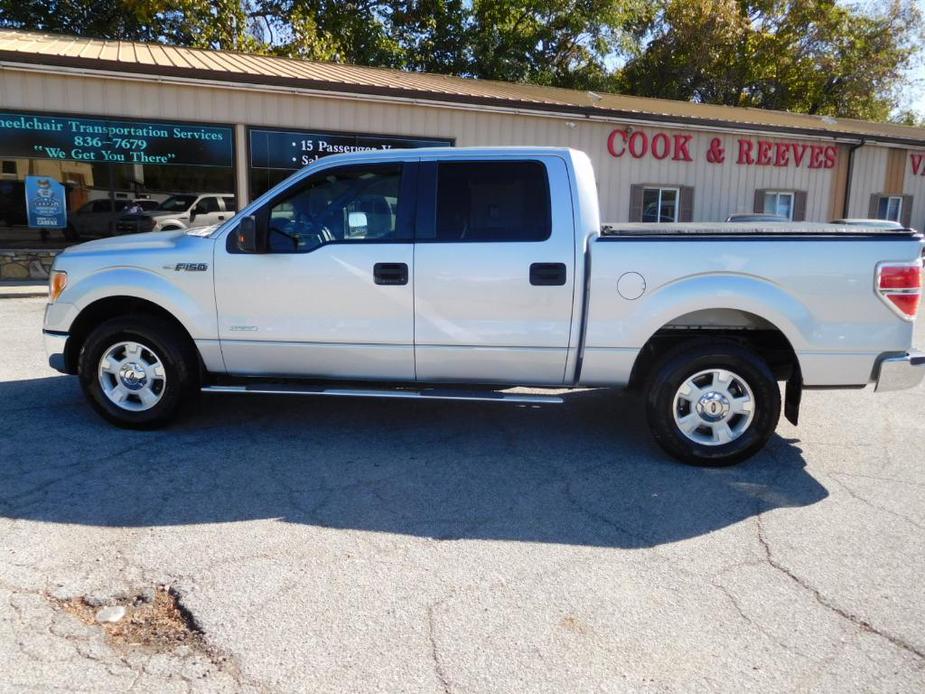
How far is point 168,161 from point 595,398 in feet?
32.3

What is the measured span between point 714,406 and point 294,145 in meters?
10.8

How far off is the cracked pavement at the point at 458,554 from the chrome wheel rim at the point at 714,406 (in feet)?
0.91

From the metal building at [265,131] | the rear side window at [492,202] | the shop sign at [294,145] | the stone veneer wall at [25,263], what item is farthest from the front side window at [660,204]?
the rear side window at [492,202]

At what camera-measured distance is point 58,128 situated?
12156 mm

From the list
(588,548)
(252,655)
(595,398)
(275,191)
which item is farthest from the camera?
(595,398)

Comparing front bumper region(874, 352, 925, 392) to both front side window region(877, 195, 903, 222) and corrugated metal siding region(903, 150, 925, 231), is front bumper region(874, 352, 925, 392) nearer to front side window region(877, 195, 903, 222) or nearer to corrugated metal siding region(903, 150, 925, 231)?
front side window region(877, 195, 903, 222)

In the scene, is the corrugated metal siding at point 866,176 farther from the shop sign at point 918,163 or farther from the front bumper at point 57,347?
the front bumper at point 57,347

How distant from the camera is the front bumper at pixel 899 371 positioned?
14.9ft

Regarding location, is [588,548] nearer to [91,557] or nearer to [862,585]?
[862,585]

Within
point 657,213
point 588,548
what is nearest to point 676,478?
point 588,548

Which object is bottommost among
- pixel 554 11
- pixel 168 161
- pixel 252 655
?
pixel 252 655

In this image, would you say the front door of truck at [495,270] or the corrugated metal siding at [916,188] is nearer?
the front door of truck at [495,270]

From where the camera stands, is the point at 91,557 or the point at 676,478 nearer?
the point at 91,557

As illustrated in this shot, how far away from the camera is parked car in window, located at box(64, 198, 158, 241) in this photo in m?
12.9
